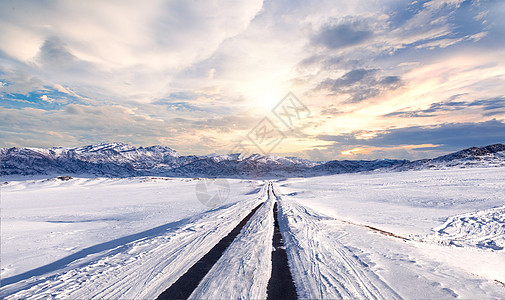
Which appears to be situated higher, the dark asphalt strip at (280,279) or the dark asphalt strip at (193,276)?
the dark asphalt strip at (193,276)

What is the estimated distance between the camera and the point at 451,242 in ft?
30.2

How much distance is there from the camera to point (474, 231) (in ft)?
35.2

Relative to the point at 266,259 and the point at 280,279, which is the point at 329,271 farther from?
the point at 266,259

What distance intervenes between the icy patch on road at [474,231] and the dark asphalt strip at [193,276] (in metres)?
8.42

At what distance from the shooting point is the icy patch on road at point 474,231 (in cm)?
914

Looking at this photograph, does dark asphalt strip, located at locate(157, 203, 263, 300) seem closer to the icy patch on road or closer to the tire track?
the tire track

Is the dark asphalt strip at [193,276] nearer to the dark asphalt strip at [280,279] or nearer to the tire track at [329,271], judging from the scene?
the dark asphalt strip at [280,279]

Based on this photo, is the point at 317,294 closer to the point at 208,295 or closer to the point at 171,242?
the point at 208,295

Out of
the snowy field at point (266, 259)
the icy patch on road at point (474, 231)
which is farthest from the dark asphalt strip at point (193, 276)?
the icy patch on road at point (474, 231)

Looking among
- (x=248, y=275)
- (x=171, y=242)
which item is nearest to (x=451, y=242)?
(x=248, y=275)

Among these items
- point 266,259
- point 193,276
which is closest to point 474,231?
point 266,259

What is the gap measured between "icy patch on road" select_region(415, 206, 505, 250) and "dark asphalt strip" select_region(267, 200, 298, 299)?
6382mm

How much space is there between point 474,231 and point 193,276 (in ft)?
42.7

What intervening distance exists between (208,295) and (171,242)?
186 inches
